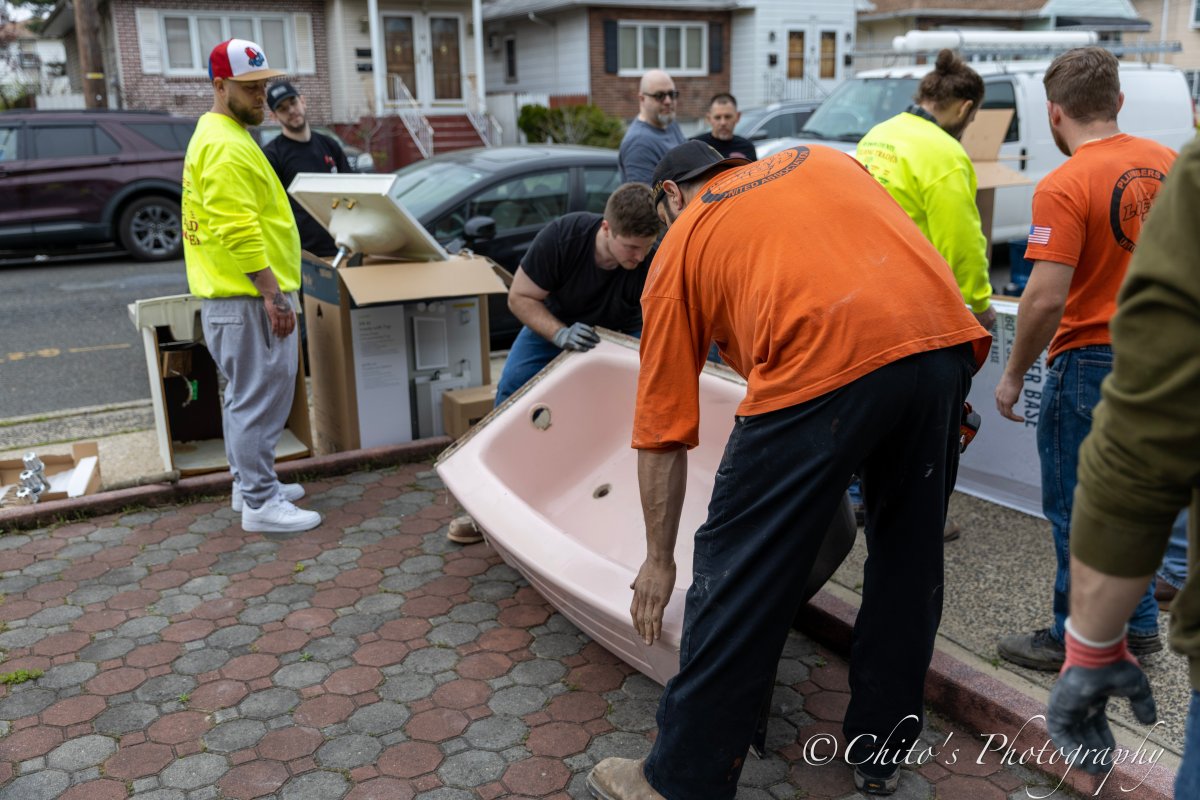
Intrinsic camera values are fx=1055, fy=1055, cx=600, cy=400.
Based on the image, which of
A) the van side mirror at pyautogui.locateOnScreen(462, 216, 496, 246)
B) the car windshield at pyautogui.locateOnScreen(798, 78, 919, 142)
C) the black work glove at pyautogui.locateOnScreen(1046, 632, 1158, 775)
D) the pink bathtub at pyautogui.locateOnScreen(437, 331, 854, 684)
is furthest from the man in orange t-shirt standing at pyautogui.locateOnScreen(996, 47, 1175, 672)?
the car windshield at pyautogui.locateOnScreen(798, 78, 919, 142)

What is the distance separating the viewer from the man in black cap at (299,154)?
20.3 ft

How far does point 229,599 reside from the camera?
3.92 metres

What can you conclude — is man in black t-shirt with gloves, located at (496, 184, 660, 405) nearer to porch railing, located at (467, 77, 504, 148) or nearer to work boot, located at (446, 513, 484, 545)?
work boot, located at (446, 513, 484, 545)

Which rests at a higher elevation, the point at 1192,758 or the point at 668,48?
the point at 668,48

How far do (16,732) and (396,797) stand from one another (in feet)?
3.98

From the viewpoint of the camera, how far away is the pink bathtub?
3357 mm

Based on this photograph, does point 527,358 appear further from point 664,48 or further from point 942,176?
point 664,48

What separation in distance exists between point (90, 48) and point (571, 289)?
16127 millimetres

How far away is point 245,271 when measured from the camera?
4.23 m

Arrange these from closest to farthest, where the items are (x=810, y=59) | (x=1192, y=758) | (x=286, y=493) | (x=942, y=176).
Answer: (x=1192, y=758) < (x=942, y=176) < (x=286, y=493) < (x=810, y=59)

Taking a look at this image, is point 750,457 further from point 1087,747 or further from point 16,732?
point 16,732

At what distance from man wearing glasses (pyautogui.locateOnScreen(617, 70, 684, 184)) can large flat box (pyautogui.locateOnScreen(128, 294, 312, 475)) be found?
7.44 feet

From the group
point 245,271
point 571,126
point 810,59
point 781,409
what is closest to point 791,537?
point 781,409

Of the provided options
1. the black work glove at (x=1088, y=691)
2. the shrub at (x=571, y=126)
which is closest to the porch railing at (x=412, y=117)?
the shrub at (x=571, y=126)
